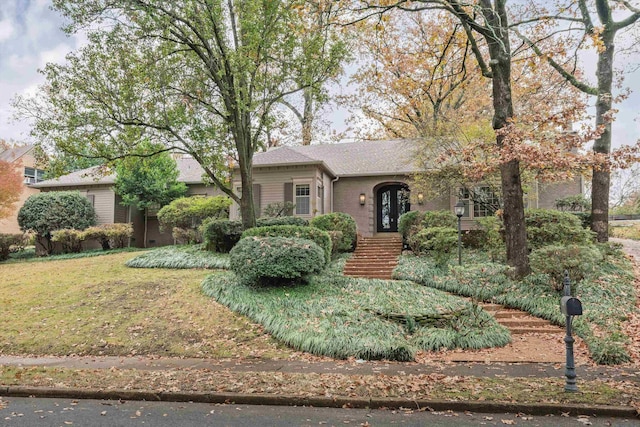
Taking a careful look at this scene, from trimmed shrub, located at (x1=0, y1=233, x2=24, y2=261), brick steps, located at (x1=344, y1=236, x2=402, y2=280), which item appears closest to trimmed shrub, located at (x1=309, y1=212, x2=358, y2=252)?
brick steps, located at (x1=344, y1=236, x2=402, y2=280)

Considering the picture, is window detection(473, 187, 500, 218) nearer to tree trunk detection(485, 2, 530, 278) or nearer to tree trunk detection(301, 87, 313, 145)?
tree trunk detection(485, 2, 530, 278)

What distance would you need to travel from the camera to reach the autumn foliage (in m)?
17.2

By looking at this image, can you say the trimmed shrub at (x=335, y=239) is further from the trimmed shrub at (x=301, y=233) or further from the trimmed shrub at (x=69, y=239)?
the trimmed shrub at (x=69, y=239)

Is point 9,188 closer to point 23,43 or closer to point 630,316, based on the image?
point 23,43

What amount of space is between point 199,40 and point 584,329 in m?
12.1

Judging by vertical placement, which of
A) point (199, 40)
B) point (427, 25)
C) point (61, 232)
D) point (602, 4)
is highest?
point (427, 25)

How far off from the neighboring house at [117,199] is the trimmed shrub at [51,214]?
96 centimetres

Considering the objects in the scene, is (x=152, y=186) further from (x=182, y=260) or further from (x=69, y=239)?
(x=182, y=260)

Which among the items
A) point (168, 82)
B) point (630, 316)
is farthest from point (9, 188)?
point (630, 316)

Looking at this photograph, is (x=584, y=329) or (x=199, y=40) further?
(x=199, y=40)

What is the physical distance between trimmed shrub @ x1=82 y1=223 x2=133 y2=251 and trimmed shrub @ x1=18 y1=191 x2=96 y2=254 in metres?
1.07

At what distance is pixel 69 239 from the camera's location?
1689 cm

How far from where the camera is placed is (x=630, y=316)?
7.57 meters

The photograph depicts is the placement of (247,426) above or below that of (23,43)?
below
